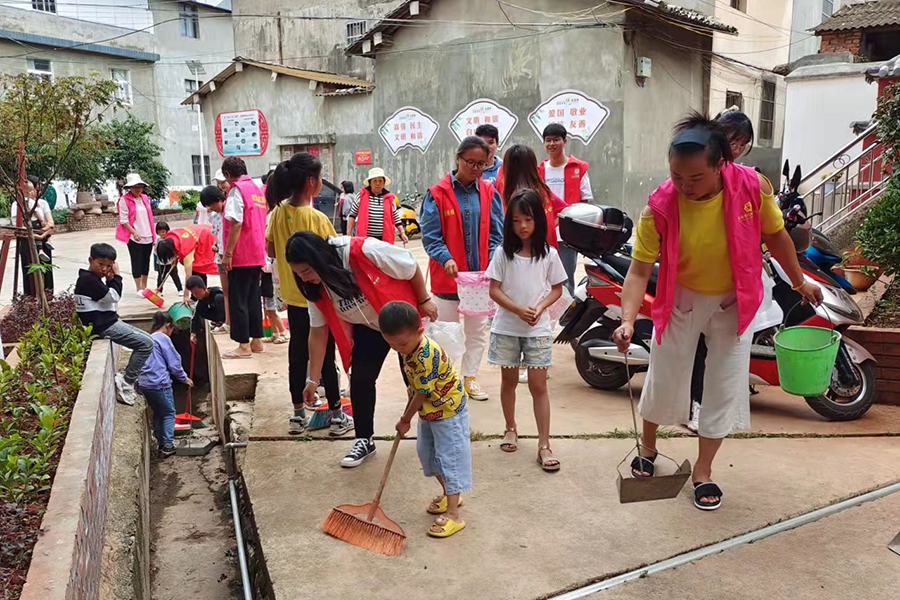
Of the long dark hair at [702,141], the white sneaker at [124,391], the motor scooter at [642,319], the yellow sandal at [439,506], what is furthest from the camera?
the white sneaker at [124,391]

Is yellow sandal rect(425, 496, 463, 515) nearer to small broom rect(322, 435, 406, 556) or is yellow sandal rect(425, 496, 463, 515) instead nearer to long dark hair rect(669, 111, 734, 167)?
small broom rect(322, 435, 406, 556)

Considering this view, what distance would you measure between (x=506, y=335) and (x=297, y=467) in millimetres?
1289

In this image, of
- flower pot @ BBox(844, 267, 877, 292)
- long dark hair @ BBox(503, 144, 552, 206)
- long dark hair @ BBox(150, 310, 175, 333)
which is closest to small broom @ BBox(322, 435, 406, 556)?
long dark hair @ BBox(503, 144, 552, 206)

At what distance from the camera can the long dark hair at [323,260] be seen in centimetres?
339

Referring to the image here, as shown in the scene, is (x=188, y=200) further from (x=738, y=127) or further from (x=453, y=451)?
(x=453, y=451)

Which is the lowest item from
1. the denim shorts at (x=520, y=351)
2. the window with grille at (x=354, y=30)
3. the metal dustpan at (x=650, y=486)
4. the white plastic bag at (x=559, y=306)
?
the metal dustpan at (x=650, y=486)

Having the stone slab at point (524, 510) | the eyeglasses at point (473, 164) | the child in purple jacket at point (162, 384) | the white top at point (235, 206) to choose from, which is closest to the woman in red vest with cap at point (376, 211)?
the white top at point (235, 206)

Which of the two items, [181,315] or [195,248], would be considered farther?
[195,248]

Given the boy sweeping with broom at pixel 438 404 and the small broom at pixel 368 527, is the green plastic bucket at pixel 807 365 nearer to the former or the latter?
the boy sweeping with broom at pixel 438 404

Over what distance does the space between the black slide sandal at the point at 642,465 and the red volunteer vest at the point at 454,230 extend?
5.09 feet

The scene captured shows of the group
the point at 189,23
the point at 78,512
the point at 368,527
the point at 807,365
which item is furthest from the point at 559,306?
the point at 189,23

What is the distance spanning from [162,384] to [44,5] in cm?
2613

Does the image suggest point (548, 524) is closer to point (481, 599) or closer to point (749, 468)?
point (481, 599)

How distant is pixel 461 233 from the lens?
173 inches
